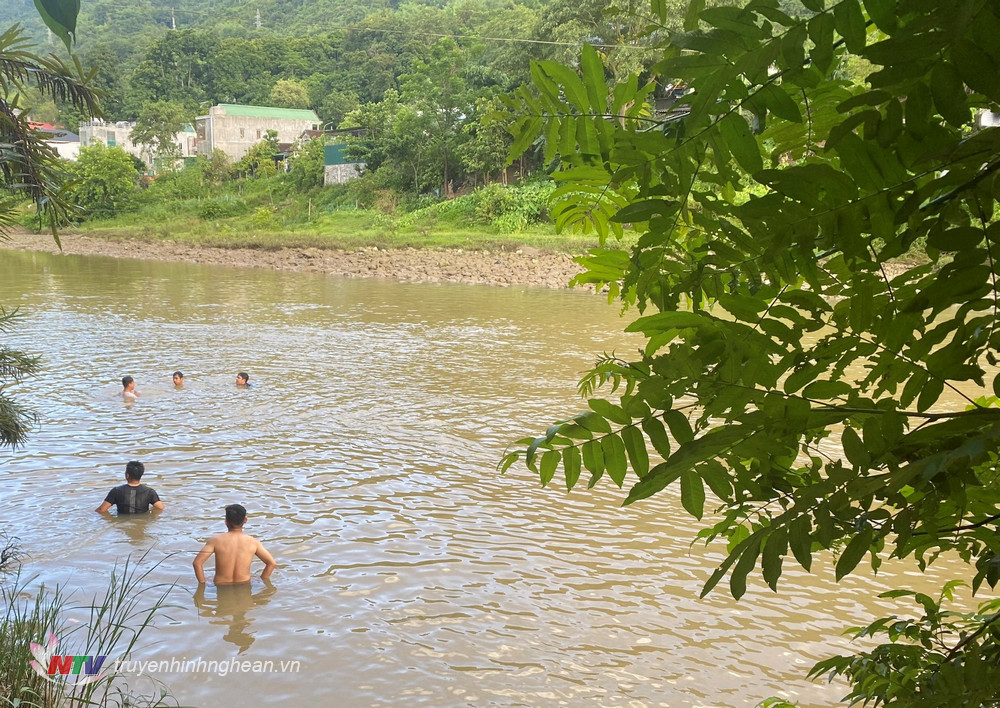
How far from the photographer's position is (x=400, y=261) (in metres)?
30.1

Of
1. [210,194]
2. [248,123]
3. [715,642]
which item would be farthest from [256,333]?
[248,123]

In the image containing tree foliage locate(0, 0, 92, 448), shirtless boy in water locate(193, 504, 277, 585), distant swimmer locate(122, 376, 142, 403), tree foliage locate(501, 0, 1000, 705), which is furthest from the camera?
distant swimmer locate(122, 376, 142, 403)

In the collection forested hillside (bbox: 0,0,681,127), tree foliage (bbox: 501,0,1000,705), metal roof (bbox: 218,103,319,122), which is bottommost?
tree foliage (bbox: 501,0,1000,705)

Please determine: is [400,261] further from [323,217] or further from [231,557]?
[231,557]

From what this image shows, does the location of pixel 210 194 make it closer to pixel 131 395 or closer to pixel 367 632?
pixel 131 395

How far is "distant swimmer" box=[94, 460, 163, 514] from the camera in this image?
26.4 ft

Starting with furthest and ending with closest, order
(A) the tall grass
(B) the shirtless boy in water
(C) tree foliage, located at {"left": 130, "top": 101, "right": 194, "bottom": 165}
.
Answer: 1. (C) tree foliage, located at {"left": 130, "top": 101, "right": 194, "bottom": 165}
2. (B) the shirtless boy in water
3. (A) the tall grass

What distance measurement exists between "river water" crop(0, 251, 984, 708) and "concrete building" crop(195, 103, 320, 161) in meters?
44.7

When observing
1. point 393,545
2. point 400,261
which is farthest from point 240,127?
point 393,545

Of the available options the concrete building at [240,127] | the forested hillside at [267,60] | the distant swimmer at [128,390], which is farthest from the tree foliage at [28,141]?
the concrete building at [240,127]

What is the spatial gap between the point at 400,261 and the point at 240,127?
3405 centimetres

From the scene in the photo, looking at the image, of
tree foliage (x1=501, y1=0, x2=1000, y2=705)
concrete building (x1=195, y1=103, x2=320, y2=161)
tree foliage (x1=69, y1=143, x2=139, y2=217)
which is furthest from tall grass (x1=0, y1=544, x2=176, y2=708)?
concrete building (x1=195, y1=103, x2=320, y2=161)

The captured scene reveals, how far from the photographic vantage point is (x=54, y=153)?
5516mm

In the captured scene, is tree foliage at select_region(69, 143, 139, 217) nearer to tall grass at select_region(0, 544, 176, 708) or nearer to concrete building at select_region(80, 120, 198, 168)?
concrete building at select_region(80, 120, 198, 168)
